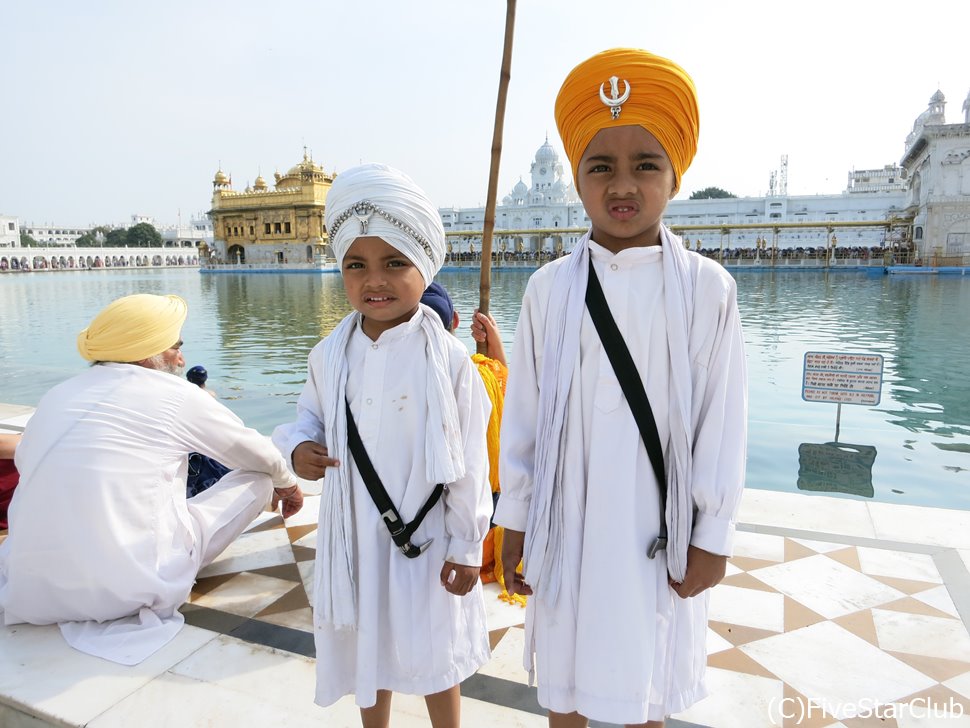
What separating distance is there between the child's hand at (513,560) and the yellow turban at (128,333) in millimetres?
1166

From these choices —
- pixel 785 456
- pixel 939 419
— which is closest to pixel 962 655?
pixel 785 456

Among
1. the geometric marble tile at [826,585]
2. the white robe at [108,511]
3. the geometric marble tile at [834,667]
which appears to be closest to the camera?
the geometric marble tile at [834,667]

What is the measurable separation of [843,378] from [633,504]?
322 centimetres

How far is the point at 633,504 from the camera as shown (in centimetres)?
99

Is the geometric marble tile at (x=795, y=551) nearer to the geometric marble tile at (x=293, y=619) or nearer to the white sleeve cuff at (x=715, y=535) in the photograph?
the white sleeve cuff at (x=715, y=535)

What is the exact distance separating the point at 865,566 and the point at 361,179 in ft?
6.37

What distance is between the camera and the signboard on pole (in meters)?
3.49

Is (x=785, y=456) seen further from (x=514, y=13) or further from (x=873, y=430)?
(x=514, y=13)

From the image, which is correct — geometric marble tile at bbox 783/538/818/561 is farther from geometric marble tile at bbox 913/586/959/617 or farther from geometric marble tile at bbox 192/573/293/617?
geometric marble tile at bbox 192/573/293/617

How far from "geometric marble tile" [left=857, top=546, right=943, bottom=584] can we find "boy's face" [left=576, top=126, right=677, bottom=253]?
5.20 feet

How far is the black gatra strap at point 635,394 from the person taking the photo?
3.27 ft

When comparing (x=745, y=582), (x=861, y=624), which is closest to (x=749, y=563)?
(x=745, y=582)

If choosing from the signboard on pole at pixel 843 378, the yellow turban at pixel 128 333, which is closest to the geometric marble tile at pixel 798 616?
the yellow turban at pixel 128 333

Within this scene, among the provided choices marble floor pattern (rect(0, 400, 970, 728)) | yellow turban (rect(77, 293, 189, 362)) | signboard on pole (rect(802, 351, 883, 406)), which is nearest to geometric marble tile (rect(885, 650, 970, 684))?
marble floor pattern (rect(0, 400, 970, 728))
